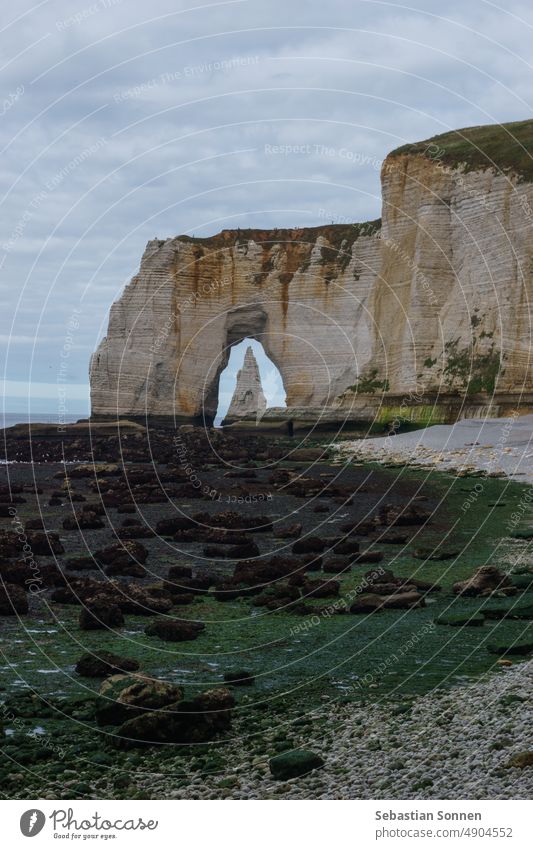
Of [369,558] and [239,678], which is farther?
[369,558]

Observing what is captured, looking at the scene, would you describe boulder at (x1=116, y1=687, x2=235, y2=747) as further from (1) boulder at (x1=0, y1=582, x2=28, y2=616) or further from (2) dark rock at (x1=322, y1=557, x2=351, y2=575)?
(2) dark rock at (x1=322, y1=557, x2=351, y2=575)

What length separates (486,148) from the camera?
48.6m

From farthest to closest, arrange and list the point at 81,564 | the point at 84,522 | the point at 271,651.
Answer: the point at 84,522 < the point at 81,564 < the point at 271,651

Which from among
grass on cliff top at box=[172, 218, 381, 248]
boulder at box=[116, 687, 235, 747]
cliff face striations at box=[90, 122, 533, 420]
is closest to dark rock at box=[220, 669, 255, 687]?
boulder at box=[116, 687, 235, 747]

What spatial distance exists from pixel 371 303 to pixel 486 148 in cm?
1627

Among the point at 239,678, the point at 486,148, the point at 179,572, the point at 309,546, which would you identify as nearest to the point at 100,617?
the point at 239,678

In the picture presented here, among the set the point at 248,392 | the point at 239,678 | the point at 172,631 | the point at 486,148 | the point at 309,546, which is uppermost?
the point at 486,148

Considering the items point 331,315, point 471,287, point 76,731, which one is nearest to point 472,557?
point 76,731

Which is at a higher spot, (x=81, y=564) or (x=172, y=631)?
(x=81, y=564)

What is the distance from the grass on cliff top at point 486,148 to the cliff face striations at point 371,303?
4.1 inches

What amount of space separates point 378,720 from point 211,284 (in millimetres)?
68012

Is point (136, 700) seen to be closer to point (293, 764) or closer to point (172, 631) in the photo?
point (293, 764)

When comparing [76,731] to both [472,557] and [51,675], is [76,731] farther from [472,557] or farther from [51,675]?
[472,557]
